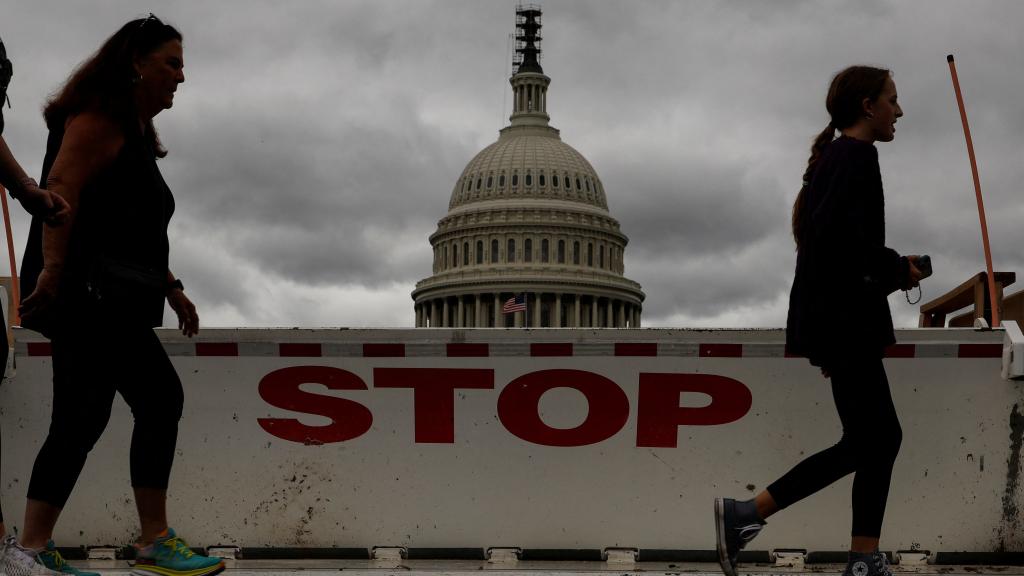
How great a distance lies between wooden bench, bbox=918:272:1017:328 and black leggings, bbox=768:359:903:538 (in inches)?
81.7

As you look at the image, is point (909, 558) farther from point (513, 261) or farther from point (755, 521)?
point (513, 261)

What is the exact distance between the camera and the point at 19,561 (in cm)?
369

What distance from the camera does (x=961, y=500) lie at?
530cm

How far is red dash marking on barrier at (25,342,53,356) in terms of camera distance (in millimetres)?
5492

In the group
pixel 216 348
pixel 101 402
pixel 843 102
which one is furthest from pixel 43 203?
pixel 843 102

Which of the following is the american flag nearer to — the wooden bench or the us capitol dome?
the us capitol dome

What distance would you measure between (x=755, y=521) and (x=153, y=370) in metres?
1.95

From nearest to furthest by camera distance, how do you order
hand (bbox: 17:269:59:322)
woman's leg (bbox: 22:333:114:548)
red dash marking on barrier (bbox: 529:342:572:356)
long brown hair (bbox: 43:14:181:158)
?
hand (bbox: 17:269:59:322)
woman's leg (bbox: 22:333:114:548)
long brown hair (bbox: 43:14:181:158)
red dash marking on barrier (bbox: 529:342:572:356)

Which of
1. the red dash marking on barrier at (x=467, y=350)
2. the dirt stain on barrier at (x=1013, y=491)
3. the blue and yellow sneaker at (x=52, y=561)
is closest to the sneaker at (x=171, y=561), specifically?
the blue and yellow sneaker at (x=52, y=561)

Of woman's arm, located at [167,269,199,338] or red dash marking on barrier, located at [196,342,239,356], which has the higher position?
red dash marking on barrier, located at [196,342,239,356]

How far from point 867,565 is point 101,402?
7.87 feet

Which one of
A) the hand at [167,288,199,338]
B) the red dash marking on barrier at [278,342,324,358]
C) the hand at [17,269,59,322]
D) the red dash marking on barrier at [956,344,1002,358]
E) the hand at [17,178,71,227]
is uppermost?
the red dash marking on barrier at [956,344,1002,358]

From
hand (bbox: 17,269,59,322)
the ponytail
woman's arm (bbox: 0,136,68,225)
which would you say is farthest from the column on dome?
woman's arm (bbox: 0,136,68,225)

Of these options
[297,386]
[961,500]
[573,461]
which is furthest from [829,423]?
[297,386]
